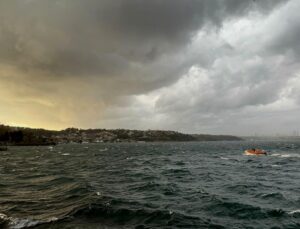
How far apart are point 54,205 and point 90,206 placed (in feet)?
13.6

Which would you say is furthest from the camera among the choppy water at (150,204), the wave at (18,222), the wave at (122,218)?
the choppy water at (150,204)

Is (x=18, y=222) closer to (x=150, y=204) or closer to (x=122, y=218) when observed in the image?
(x=122, y=218)

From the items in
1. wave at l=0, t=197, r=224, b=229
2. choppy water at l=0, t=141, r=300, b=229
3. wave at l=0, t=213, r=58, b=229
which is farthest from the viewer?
choppy water at l=0, t=141, r=300, b=229

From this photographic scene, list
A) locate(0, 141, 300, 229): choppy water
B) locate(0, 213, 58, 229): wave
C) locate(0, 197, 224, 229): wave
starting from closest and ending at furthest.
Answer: locate(0, 213, 58, 229): wave → locate(0, 197, 224, 229): wave → locate(0, 141, 300, 229): choppy water

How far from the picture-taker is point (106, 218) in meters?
27.3

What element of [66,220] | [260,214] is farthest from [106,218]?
[260,214]

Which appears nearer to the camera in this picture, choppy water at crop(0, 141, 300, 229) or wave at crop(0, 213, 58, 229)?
wave at crop(0, 213, 58, 229)

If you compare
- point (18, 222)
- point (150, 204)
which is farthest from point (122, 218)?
point (18, 222)

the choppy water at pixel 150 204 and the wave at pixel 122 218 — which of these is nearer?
the wave at pixel 122 218

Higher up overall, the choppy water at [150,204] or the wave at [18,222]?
the choppy water at [150,204]

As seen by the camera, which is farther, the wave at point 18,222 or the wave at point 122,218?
the wave at point 122,218

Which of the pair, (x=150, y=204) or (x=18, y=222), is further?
(x=150, y=204)

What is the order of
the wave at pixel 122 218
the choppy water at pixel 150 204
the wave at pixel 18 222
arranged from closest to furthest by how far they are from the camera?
the wave at pixel 18 222
the wave at pixel 122 218
the choppy water at pixel 150 204

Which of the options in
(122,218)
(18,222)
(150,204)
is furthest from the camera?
(150,204)
